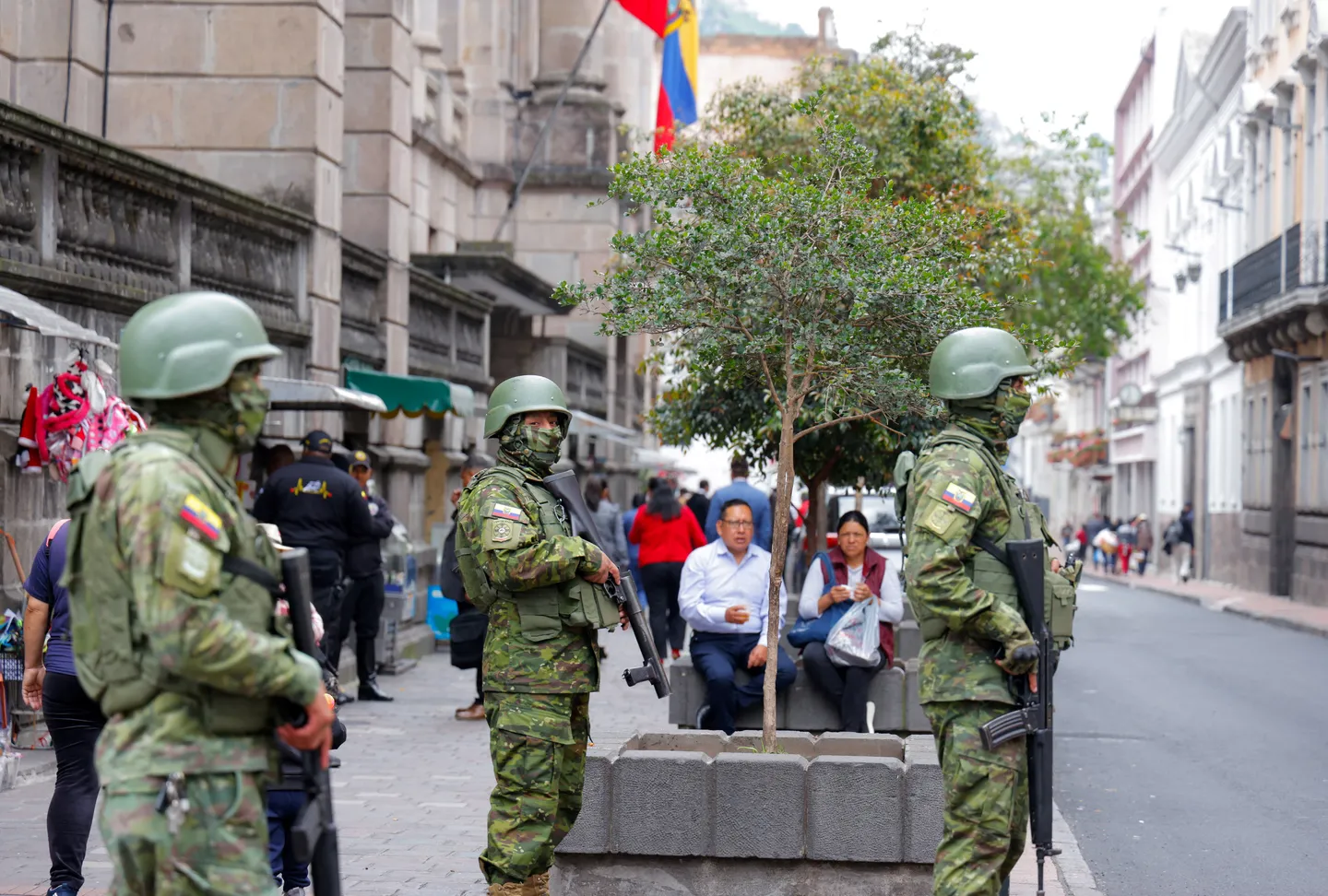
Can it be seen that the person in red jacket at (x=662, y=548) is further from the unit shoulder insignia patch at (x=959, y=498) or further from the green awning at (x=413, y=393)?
the unit shoulder insignia patch at (x=959, y=498)

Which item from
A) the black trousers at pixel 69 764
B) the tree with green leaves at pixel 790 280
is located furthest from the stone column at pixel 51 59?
the black trousers at pixel 69 764

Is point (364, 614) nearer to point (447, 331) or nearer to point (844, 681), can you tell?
point (844, 681)

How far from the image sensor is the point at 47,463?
9586mm

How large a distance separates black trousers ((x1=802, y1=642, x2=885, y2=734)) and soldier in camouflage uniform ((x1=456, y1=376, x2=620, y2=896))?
134 inches

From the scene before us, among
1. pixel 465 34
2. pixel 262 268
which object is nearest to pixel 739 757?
pixel 262 268

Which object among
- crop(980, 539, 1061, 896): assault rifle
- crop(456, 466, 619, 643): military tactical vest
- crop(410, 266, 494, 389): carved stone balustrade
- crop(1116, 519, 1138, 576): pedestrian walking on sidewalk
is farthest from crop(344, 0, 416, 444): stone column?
crop(1116, 519, 1138, 576): pedestrian walking on sidewalk

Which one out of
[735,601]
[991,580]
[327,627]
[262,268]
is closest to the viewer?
[991,580]

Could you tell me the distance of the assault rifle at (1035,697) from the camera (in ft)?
17.0

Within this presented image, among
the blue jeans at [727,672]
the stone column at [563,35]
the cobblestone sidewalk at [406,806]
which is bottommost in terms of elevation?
the cobblestone sidewalk at [406,806]

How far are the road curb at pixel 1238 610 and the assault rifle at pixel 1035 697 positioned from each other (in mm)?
20205

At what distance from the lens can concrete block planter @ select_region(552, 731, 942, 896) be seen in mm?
6547

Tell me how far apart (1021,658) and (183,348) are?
8.41 feet

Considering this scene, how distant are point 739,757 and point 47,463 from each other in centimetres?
475

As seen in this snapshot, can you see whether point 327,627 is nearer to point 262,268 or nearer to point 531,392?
point 262,268
